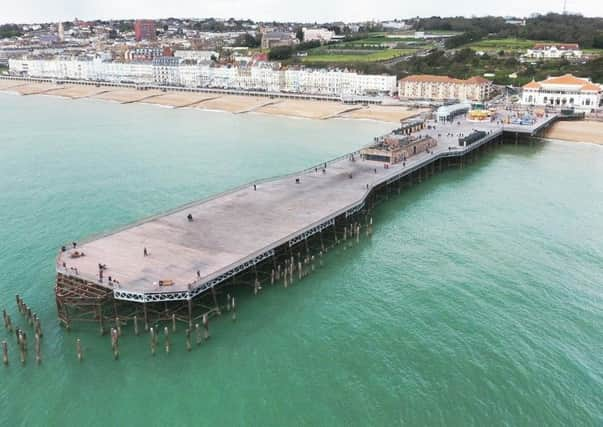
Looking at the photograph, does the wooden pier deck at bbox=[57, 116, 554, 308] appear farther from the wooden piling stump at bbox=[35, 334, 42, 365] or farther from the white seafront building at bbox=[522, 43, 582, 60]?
the white seafront building at bbox=[522, 43, 582, 60]

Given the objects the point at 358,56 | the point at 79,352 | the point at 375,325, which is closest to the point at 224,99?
the point at 358,56

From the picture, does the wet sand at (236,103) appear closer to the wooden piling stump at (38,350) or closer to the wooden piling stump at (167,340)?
the wooden piling stump at (167,340)

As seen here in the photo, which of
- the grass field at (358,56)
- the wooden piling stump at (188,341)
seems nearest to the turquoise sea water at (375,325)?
the wooden piling stump at (188,341)

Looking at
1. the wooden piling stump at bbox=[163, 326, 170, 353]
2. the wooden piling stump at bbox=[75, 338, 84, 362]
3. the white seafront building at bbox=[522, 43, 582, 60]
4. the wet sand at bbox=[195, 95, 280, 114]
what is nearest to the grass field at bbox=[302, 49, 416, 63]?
the white seafront building at bbox=[522, 43, 582, 60]

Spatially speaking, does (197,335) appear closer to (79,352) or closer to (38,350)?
(79,352)

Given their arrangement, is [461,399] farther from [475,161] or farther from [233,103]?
[233,103]

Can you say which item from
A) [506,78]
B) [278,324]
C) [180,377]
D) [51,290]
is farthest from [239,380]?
[506,78]
